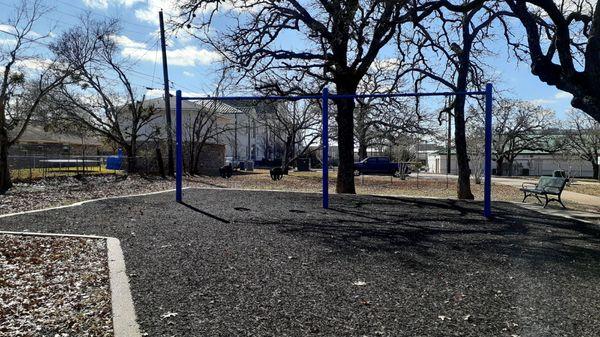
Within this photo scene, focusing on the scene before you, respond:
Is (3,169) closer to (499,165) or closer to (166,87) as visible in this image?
(166,87)

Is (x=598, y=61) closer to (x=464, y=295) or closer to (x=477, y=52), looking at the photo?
(x=464, y=295)

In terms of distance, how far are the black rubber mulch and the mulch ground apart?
→ 0.37 metres

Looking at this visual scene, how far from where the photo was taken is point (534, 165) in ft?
199

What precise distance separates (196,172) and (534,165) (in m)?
46.7

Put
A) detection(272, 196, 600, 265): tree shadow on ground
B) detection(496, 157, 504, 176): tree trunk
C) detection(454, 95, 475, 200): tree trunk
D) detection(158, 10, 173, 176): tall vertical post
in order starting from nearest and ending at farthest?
detection(272, 196, 600, 265): tree shadow on ground
detection(454, 95, 475, 200): tree trunk
detection(158, 10, 173, 176): tall vertical post
detection(496, 157, 504, 176): tree trunk

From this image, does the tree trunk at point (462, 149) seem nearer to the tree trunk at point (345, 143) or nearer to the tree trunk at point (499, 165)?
the tree trunk at point (345, 143)

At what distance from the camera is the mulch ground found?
387 centimetres

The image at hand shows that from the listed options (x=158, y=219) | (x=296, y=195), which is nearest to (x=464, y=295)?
(x=158, y=219)

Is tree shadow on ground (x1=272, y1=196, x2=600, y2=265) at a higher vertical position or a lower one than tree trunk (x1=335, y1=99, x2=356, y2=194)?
lower

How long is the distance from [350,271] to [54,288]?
10.2ft

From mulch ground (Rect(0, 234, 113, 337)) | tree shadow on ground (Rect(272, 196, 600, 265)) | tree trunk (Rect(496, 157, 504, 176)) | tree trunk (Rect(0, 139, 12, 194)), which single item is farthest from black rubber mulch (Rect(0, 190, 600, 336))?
tree trunk (Rect(496, 157, 504, 176))

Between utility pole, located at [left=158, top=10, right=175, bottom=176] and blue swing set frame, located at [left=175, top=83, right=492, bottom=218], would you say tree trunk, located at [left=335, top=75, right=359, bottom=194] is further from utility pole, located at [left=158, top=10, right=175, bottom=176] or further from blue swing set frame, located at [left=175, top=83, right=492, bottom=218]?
utility pole, located at [left=158, top=10, right=175, bottom=176]

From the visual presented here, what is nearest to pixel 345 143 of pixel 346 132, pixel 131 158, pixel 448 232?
pixel 346 132

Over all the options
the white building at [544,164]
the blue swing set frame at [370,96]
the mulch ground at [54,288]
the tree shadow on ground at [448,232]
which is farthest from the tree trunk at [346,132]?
the white building at [544,164]
